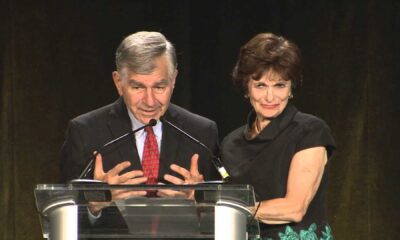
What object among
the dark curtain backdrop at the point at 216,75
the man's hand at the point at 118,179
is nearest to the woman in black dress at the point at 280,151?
the man's hand at the point at 118,179

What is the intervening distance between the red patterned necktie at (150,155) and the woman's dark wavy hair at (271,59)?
0.36 metres

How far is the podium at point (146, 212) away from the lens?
6.73 ft

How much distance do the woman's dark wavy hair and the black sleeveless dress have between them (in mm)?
133

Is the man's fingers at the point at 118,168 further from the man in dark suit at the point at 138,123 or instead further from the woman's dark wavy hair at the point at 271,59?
the woman's dark wavy hair at the point at 271,59

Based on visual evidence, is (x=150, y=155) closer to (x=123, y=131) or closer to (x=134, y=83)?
(x=123, y=131)

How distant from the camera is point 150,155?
3045 millimetres

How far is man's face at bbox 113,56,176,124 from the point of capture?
9.84 ft

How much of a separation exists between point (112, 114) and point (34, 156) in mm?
1644

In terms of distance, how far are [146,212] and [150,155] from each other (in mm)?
899

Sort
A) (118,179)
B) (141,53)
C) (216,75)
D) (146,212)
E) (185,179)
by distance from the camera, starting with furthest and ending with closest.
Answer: (216,75) → (141,53) → (185,179) → (118,179) → (146,212)

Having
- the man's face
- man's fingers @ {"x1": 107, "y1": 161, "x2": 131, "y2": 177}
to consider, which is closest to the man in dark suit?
the man's face

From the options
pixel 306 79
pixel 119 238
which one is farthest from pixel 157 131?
pixel 306 79

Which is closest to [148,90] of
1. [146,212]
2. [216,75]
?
[146,212]

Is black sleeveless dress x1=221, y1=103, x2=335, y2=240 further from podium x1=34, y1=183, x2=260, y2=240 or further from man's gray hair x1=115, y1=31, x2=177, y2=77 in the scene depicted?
podium x1=34, y1=183, x2=260, y2=240
